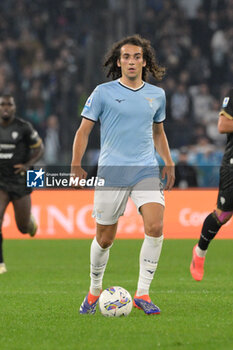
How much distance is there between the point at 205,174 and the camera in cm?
1673

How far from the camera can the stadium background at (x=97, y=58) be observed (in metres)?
19.0

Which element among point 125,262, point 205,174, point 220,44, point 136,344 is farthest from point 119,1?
point 136,344

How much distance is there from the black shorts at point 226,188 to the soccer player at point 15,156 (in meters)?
3.39

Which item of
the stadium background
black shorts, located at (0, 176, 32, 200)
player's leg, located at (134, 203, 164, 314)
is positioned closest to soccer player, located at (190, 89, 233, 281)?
player's leg, located at (134, 203, 164, 314)

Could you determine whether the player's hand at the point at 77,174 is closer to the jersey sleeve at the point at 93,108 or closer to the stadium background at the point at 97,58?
the jersey sleeve at the point at 93,108

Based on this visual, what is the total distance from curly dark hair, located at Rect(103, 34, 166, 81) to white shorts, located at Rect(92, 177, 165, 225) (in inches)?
36.6

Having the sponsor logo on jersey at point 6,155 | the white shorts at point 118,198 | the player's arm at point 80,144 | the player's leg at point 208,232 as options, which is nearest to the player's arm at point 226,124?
Answer: the player's leg at point 208,232

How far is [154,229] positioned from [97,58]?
48.4 ft

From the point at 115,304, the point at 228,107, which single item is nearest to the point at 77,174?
the point at 115,304

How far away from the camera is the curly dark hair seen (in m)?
6.69

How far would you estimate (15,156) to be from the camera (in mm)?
11180

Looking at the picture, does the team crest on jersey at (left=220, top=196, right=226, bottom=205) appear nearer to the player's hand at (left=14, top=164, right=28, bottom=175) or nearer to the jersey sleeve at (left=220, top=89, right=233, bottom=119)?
the jersey sleeve at (left=220, top=89, right=233, bottom=119)

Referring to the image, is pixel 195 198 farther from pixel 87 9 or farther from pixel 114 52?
pixel 114 52

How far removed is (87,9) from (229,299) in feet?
51.6
